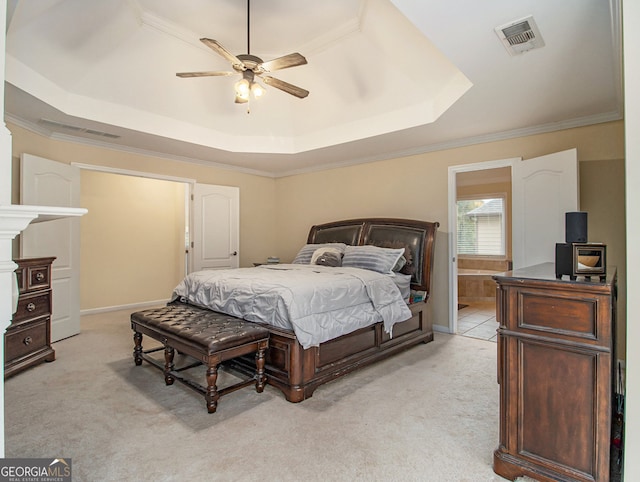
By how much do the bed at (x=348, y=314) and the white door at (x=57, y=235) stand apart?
5.27ft

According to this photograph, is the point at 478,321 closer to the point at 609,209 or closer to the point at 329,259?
the point at 609,209

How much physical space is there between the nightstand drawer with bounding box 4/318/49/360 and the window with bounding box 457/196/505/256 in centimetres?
738

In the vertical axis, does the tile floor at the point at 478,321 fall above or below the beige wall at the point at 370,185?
below

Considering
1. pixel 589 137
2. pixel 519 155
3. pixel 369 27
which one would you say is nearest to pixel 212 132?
pixel 369 27

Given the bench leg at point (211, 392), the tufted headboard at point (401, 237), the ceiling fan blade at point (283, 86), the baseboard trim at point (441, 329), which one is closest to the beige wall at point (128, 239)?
the tufted headboard at point (401, 237)

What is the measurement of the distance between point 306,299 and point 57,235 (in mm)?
3298

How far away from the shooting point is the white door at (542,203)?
346cm

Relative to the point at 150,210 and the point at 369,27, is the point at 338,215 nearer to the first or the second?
the point at 369,27

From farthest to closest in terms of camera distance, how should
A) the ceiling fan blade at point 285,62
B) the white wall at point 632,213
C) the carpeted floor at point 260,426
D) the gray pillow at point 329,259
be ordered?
the gray pillow at point 329,259 → the ceiling fan blade at point 285,62 → the carpeted floor at point 260,426 → the white wall at point 632,213

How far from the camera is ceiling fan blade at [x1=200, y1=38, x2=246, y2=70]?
2.56 m

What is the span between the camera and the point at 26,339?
319cm

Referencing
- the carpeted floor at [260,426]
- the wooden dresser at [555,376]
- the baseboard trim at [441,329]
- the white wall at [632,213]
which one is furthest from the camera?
the baseboard trim at [441,329]

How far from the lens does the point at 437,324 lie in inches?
185

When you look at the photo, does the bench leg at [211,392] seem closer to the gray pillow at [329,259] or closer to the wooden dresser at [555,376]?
the wooden dresser at [555,376]
